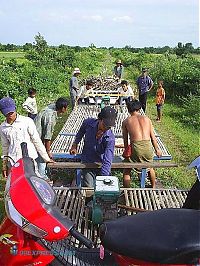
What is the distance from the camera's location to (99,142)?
14.2 ft

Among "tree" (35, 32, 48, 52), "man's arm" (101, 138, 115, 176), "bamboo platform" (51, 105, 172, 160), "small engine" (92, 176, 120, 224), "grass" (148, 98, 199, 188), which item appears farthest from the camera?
"tree" (35, 32, 48, 52)

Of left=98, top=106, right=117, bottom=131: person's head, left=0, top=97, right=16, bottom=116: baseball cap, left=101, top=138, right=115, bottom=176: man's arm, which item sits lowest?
left=101, top=138, right=115, bottom=176: man's arm

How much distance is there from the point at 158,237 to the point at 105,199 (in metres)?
1.57

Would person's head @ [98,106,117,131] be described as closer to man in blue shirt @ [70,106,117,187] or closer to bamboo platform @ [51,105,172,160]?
man in blue shirt @ [70,106,117,187]

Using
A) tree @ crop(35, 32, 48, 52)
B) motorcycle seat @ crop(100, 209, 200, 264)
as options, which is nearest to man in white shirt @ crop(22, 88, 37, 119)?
motorcycle seat @ crop(100, 209, 200, 264)

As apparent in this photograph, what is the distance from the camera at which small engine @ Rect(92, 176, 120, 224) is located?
11.0 feet

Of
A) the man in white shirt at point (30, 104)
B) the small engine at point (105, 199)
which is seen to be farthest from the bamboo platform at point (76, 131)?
the small engine at point (105, 199)

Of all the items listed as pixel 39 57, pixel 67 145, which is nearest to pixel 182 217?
pixel 67 145

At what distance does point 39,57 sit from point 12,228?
2470 centimetres

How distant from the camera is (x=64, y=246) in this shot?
98.3 inches

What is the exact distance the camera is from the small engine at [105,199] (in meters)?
3.36

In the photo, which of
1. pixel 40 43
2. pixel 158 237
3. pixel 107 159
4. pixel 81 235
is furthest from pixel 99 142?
pixel 40 43

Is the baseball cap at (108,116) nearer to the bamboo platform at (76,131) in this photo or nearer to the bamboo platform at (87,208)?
the bamboo platform at (87,208)

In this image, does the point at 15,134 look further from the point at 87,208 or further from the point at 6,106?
the point at 87,208
